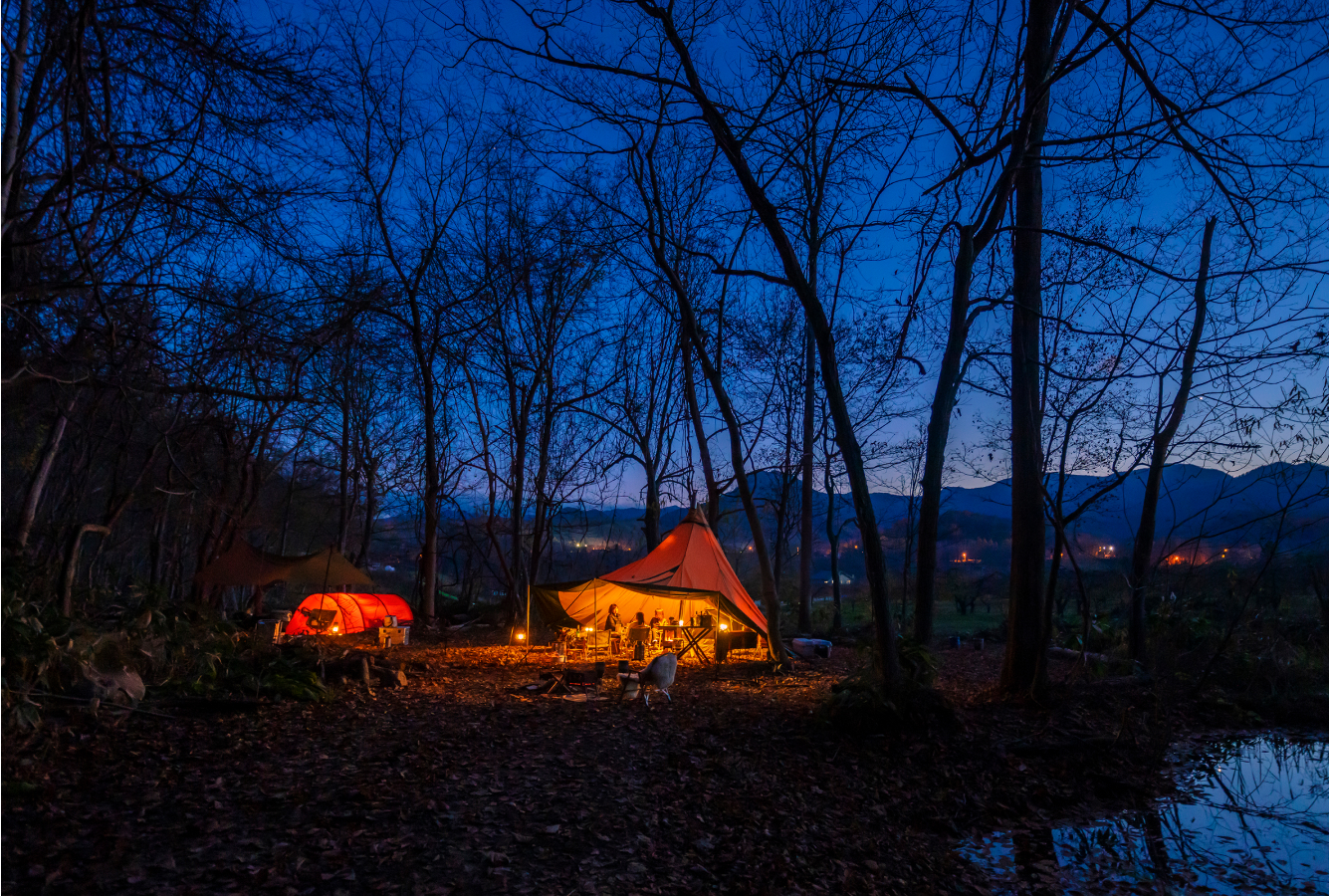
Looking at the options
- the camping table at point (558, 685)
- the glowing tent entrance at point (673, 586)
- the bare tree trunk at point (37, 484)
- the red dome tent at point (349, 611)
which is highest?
the bare tree trunk at point (37, 484)

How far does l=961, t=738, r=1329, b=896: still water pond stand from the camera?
416cm

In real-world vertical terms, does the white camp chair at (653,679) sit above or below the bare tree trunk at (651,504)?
below

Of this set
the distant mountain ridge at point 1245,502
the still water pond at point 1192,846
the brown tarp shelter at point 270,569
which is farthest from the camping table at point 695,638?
the still water pond at point 1192,846

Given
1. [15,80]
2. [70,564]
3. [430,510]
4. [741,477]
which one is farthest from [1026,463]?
[430,510]

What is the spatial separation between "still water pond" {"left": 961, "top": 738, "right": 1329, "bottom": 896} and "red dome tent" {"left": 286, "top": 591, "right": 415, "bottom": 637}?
38.9 ft

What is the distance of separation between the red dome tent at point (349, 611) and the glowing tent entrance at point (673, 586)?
3.50 m

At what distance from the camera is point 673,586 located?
11.4 metres

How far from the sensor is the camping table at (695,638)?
11953mm

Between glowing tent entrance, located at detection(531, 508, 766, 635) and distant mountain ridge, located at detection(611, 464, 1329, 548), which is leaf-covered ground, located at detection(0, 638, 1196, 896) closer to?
distant mountain ridge, located at detection(611, 464, 1329, 548)

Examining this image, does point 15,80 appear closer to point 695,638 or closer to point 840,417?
point 840,417

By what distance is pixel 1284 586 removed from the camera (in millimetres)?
15562

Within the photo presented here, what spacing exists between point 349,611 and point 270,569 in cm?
188

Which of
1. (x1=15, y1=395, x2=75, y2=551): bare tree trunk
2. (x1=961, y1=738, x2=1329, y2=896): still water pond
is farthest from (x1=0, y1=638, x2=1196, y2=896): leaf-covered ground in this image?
(x1=15, y1=395, x2=75, y2=551): bare tree trunk

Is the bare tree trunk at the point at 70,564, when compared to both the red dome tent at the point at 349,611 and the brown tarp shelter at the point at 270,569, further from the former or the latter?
the red dome tent at the point at 349,611
